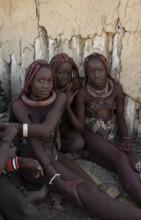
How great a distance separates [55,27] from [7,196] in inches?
77.5

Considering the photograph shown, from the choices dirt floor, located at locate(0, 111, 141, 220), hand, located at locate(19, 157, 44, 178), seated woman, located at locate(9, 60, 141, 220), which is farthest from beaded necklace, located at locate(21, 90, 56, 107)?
dirt floor, located at locate(0, 111, 141, 220)

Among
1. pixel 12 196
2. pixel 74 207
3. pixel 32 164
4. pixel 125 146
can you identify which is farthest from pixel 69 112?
pixel 12 196

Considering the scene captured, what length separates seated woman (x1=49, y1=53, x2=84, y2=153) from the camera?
372cm

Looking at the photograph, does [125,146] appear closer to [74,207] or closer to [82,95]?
[82,95]

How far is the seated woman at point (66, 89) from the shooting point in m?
3.72

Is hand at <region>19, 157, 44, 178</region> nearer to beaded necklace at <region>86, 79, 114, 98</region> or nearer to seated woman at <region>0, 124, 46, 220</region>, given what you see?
seated woman at <region>0, 124, 46, 220</region>

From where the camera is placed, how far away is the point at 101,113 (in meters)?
3.88

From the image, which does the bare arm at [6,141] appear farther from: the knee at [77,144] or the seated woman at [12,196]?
the knee at [77,144]

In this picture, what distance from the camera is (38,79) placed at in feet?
11.1

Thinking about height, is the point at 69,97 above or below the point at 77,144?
above

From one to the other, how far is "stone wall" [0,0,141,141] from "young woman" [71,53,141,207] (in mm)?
192

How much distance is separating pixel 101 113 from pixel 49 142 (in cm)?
69

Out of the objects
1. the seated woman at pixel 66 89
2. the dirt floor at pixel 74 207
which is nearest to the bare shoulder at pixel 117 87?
the seated woman at pixel 66 89

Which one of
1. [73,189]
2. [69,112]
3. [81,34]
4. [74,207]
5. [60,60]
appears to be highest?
[81,34]
